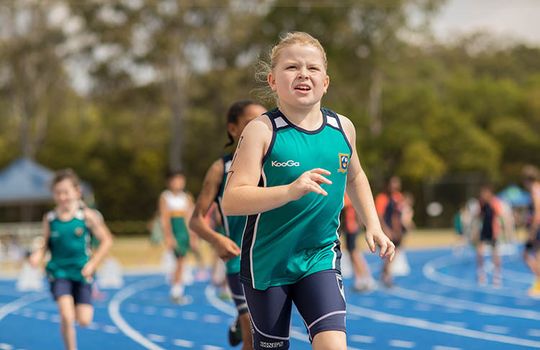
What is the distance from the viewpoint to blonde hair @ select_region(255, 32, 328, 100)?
14.2 feet

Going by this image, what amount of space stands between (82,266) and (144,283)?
11.0 metres

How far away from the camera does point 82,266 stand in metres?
7.80

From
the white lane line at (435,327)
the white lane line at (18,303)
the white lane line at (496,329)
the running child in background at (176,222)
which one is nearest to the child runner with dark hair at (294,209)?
the white lane line at (435,327)

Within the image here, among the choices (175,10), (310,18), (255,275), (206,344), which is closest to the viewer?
(255,275)

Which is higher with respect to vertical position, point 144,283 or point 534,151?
point 534,151

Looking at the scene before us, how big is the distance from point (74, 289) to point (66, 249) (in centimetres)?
36

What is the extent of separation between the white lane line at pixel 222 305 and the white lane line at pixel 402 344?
0.91 meters

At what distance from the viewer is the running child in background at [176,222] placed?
14133 millimetres

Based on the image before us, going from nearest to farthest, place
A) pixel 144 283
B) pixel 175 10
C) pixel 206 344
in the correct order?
pixel 206 344
pixel 144 283
pixel 175 10

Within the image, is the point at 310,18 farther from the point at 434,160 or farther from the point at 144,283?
the point at 144,283

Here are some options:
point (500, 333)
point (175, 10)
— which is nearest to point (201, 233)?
point (500, 333)

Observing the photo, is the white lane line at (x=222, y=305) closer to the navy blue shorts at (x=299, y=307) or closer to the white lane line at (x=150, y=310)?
the white lane line at (x=150, y=310)

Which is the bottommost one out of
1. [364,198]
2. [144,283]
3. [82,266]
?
[144,283]

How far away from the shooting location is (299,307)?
14.2 feet
